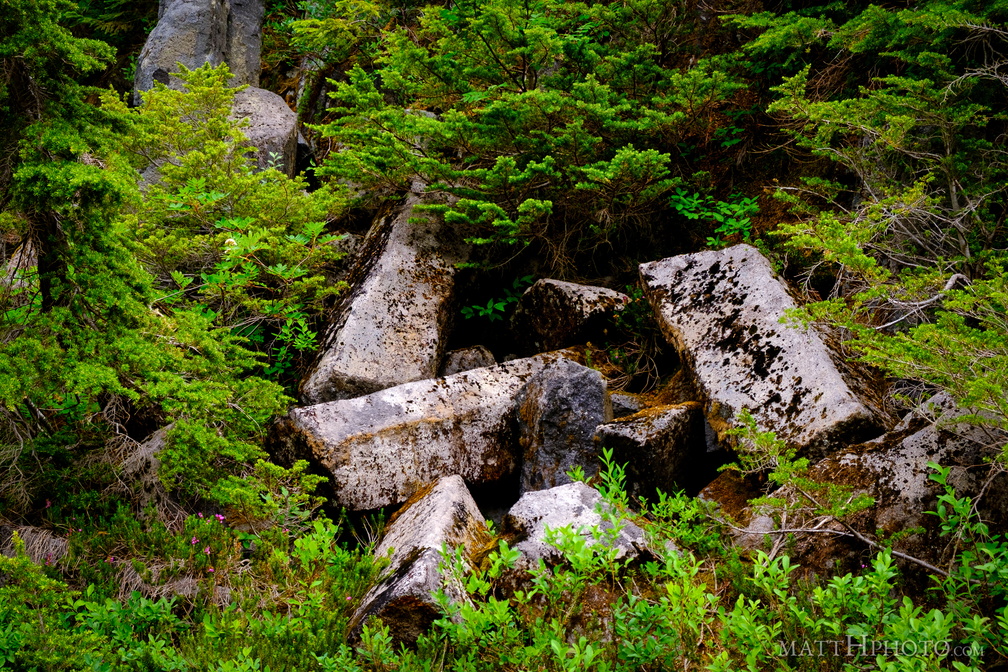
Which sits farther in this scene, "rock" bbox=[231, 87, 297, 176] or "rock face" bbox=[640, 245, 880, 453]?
"rock" bbox=[231, 87, 297, 176]

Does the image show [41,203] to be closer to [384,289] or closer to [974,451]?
[384,289]

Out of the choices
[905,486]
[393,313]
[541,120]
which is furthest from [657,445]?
[541,120]

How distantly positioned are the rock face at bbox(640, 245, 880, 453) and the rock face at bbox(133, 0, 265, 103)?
8.67 meters

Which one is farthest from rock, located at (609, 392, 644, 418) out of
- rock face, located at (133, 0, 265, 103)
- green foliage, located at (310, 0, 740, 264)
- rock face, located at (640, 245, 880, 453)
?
rock face, located at (133, 0, 265, 103)

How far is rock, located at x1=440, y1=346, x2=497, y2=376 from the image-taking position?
23.3ft

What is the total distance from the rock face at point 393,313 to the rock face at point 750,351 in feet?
7.32

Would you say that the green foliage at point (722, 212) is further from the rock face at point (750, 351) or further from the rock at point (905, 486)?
the rock at point (905, 486)

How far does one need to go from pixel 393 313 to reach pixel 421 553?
3144 millimetres

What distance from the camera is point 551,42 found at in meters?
6.39

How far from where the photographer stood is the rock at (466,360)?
7.09 meters

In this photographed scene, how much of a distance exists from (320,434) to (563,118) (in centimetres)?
385

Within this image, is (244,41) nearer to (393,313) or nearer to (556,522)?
(393,313)

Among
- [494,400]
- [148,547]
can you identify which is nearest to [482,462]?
[494,400]

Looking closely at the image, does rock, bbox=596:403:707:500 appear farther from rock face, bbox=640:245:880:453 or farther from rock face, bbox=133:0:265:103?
rock face, bbox=133:0:265:103
